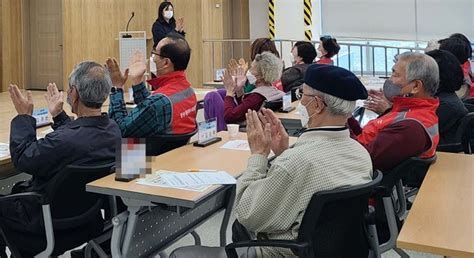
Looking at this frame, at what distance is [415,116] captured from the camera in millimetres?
2453

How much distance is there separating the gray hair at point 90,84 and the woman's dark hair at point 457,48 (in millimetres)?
3021

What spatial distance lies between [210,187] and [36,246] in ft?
2.78

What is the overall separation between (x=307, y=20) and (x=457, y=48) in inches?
212

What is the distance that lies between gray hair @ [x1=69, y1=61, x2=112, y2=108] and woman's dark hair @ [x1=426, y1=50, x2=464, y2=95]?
6.11ft

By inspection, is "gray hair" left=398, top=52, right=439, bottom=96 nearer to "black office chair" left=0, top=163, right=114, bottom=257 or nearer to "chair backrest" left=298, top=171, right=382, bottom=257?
"chair backrest" left=298, top=171, right=382, bottom=257

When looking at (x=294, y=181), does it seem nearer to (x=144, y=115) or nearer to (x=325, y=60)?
(x=144, y=115)

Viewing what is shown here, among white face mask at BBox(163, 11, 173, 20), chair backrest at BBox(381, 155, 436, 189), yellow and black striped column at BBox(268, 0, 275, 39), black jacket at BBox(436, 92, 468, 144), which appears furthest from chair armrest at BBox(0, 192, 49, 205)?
yellow and black striped column at BBox(268, 0, 275, 39)

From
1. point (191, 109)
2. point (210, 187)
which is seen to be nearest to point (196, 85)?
point (191, 109)

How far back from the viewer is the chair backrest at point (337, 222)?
1.59 m

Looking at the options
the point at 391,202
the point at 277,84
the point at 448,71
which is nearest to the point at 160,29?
the point at 277,84

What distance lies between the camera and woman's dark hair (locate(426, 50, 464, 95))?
3033mm

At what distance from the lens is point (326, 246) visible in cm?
168

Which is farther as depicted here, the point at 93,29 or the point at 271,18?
the point at 271,18

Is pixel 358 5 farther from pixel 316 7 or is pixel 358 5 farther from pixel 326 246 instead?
pixel 326 246
